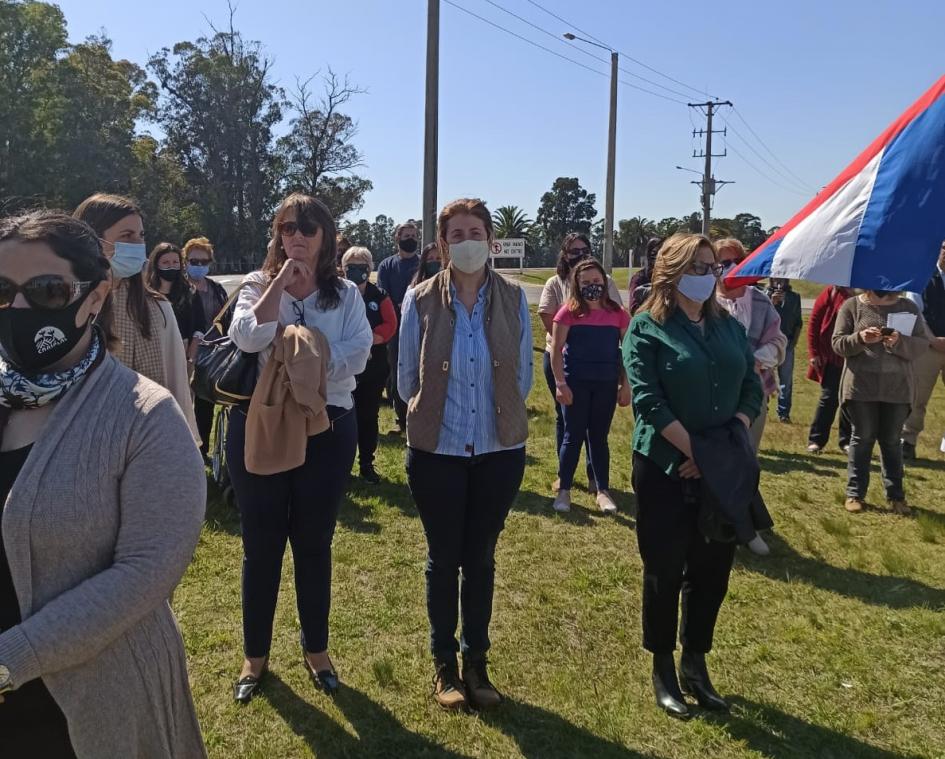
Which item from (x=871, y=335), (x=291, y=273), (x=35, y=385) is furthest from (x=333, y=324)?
(x=871, y=335)

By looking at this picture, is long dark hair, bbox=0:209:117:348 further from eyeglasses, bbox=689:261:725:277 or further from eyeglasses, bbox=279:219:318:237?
eyeglasses, bbox=689:261:725:277

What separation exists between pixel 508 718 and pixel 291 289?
205 cm

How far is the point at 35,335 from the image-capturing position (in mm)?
1522

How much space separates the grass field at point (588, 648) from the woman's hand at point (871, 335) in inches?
54.4

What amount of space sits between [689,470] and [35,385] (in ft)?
7.96

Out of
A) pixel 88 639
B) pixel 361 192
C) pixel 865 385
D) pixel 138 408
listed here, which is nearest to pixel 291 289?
pixel 138 408

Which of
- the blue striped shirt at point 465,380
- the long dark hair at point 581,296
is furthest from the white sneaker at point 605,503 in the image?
the blue striped shirt at point 465,380

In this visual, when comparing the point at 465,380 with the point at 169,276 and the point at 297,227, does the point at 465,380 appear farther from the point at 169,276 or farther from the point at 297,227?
the point at 169,276

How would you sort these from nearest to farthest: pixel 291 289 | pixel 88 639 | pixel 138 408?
pixel 88 639 → pixel 138 408 → pixel 291 289

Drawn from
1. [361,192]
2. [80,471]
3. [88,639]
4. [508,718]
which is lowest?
[508,718]

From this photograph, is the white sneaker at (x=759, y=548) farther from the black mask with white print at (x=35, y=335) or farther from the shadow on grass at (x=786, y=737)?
the black mask with white print at (x=35, y=335)

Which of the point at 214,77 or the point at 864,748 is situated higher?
the point at 214,77

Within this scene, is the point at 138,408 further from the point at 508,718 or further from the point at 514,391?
the point at 508,718

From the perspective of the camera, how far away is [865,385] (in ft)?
19.1
